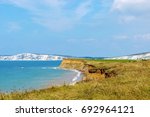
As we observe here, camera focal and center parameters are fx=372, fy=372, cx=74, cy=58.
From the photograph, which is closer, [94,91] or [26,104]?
[26,104]

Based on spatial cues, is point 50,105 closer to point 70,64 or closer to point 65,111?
point 65,111

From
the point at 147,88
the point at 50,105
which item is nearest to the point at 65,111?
the point at 50,105

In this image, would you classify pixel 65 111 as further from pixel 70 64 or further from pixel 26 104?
pixel 70 64

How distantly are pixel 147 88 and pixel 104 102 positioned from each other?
5.52 meters

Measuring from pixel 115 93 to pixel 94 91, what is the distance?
1201 mm

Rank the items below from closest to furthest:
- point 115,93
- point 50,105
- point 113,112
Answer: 1. point 113,112
2. point 50,105
3. point 115,93

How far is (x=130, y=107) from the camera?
11180 mm

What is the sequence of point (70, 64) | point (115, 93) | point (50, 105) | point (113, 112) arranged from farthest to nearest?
point (70, 64) → point (115, 93) → point (50, 105) → point (113, 112)

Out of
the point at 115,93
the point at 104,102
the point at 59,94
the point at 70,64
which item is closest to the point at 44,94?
the point at 59,94

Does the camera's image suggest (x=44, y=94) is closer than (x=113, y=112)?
No

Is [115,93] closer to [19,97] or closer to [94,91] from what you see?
[94,91]

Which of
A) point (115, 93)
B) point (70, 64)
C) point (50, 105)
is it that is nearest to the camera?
point (50, 105)

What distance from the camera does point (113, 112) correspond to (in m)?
10.8

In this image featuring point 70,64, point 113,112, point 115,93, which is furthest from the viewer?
point 70,64
